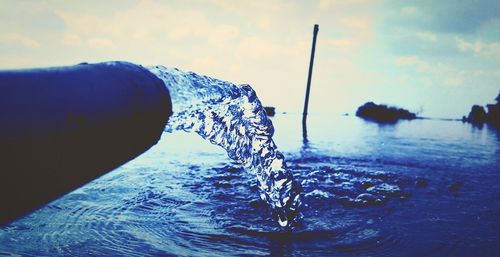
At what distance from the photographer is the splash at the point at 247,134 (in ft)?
6.87

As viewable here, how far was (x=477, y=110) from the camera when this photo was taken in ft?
144

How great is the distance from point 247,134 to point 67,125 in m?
1.95

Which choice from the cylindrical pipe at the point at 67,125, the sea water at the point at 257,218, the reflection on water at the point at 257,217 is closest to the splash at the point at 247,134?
the sea water at the point at 257,218

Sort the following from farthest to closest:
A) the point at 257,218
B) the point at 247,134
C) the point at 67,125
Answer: the point at 257,218 → the point at 247,134 → the point at 67,125

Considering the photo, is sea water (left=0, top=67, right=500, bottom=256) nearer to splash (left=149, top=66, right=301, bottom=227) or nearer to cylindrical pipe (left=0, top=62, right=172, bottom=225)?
splash (left=149, top=66, right=301, bottom=227)

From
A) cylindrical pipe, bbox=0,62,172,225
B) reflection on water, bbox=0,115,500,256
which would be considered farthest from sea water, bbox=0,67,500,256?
cylindrical pipe, bbox=0,62,172,225

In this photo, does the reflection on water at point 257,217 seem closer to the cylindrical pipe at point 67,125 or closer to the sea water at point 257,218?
the sea water at point 257,218

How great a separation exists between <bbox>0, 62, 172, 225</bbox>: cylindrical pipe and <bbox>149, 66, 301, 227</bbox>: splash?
31.8 inches

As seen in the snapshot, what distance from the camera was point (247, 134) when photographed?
2664 millimetres

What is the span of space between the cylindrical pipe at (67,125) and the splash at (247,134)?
809 mm

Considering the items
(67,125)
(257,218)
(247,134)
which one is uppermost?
(67,125)

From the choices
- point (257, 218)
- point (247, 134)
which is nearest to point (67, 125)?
point (247, 134)

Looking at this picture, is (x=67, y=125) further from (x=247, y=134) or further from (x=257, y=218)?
(x=257, y=218)

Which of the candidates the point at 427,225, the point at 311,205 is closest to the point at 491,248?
the point at 427,225
